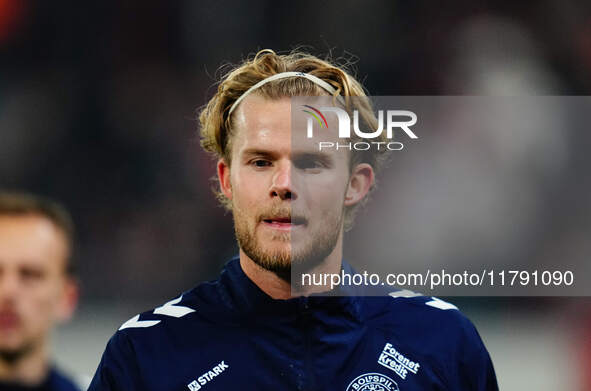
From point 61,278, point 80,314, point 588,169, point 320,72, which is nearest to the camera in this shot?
point 320,72

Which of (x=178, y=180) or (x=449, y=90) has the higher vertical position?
(x=449, y=90)

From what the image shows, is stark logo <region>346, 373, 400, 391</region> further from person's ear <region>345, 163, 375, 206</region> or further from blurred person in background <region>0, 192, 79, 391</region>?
blurred person in background <region>0, 192, 79, 391</region>

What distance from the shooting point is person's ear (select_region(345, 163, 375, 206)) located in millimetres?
2480

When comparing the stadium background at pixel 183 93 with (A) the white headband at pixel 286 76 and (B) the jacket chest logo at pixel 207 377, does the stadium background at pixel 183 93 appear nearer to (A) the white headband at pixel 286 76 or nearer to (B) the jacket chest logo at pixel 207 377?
(B) the jacket chest logo at pixel 207 377

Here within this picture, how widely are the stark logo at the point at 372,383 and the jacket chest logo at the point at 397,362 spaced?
4cm

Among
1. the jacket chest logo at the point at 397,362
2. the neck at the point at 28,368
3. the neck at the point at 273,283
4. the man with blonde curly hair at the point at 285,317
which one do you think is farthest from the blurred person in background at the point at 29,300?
the jacket chest logo at the point at 397,362

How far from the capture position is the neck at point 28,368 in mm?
3117

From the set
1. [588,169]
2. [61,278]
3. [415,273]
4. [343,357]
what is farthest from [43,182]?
[588,169]

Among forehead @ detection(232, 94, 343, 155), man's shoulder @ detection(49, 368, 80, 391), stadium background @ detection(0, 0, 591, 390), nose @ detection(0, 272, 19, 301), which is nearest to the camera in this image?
forehead @ detection(232, 94, 343, 155)

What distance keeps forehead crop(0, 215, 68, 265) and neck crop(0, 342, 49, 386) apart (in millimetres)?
436

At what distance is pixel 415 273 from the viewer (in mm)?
3400

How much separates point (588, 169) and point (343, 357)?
2.75 meters

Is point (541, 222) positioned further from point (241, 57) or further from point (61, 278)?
point (61, 278)

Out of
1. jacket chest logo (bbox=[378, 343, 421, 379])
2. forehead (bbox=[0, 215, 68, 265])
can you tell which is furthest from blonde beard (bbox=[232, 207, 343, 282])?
forehead (bbox=[0, 215, 68, 265])
